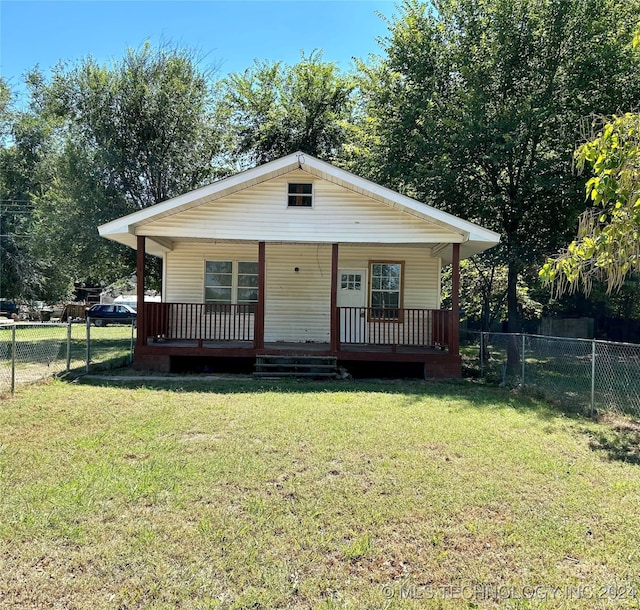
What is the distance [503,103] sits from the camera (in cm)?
1306

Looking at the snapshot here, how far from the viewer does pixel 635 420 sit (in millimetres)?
6684


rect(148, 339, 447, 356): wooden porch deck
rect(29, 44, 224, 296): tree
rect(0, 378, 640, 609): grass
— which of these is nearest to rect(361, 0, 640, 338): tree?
rect(148, 339, 447, 356): wooden porch deck

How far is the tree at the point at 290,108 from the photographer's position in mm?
19859

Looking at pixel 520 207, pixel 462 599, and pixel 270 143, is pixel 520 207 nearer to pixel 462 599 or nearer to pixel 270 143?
pixel 270 143

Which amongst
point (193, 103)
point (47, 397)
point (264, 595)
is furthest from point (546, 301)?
point (264, 595)

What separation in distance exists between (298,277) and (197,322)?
2848 millimetres

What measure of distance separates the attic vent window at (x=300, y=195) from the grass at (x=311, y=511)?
5.65 m

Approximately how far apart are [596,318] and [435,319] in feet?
53.4

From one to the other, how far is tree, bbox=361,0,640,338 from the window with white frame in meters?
5.28

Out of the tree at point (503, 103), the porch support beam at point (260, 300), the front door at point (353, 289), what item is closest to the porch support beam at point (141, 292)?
the porch support beam at point (260, 300)

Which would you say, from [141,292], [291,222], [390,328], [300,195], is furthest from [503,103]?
[141,292]

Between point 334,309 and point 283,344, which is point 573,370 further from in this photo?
point 283,344

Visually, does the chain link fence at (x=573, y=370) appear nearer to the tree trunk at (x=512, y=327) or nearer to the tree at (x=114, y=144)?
the tree trunk at (x=512, y=327)

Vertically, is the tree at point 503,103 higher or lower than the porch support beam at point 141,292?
higher
